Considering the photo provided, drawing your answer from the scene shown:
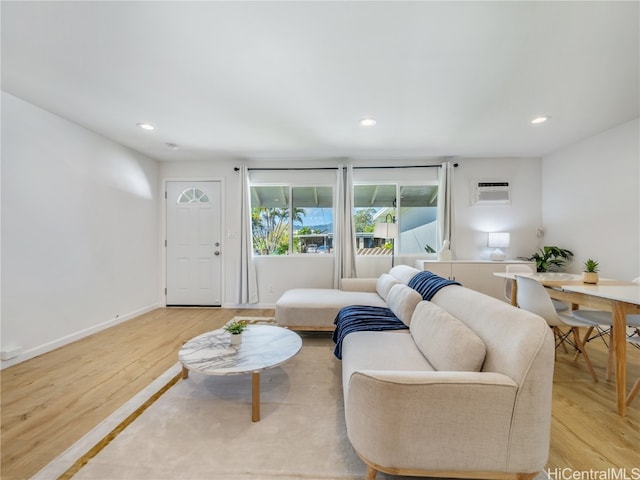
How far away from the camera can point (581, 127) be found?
3205 mm

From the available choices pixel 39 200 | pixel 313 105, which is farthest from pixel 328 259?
pixel 39 200

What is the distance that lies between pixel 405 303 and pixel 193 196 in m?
3.91

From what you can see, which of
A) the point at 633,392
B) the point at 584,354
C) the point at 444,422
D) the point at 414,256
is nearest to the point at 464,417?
the point at 444,422

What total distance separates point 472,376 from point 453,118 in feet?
8.94

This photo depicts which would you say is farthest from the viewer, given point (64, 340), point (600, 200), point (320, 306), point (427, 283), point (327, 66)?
point (600, 200)

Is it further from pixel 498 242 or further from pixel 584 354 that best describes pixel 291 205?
pixel 584 354

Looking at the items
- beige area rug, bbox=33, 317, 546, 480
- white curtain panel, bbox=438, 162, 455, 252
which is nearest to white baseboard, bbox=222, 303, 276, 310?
beige area rug, bbox=33, 317, 546, 480

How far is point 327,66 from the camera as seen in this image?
2.03 meters

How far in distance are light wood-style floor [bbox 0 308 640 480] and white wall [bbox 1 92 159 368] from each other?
0.41 m

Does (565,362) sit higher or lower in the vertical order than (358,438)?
lower

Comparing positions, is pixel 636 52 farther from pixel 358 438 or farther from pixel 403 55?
pixel 358 438

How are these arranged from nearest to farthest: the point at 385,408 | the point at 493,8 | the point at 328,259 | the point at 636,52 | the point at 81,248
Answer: the point at 385,408
the point at 493,8
the point at 636,52
the point at 81,248
the point at 328,259

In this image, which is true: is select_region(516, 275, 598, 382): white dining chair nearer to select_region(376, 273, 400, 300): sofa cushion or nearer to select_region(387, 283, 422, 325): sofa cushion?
select_region(387, 283, 422, 325): sofa cushion

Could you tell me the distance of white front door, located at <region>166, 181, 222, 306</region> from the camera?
4520 mm
